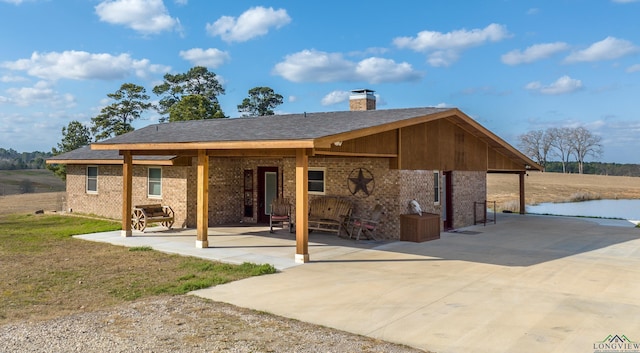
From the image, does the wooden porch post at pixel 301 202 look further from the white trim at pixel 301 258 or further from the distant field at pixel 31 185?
the distant field at pixel 31 185

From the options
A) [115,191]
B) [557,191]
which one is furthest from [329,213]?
[557,191]

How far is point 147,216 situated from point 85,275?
5.55 meters

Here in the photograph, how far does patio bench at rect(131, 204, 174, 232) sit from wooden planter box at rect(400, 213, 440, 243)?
697 cm

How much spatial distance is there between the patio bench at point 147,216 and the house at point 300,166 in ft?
2.07

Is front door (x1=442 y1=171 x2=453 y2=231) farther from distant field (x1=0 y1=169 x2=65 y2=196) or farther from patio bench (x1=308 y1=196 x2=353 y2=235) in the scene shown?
distant field (x1=0 y1=169 x2=65 y2=196)

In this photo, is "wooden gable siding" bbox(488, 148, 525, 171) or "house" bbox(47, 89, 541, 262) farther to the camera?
"wooden gable siding" bbox(488, 148, 525, 171)

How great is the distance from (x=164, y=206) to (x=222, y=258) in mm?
6148

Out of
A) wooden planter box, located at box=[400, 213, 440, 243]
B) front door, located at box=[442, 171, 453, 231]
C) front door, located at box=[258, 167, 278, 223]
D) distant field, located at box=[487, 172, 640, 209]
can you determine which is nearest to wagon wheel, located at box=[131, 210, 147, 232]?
front door, located at box=[258, 167, 278, 223]

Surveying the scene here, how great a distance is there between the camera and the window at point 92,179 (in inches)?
701

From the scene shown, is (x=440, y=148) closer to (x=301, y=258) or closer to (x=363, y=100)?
(x=363, y=100)

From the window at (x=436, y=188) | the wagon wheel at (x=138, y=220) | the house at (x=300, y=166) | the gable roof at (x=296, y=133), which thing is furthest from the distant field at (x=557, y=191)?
the wagon wheel at (x=138, y=220)

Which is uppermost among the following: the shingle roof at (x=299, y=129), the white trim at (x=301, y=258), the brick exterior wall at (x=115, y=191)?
the shingle roof at (x=299, y=129)

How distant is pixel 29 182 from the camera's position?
4984 cm

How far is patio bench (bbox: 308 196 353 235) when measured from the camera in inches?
492
